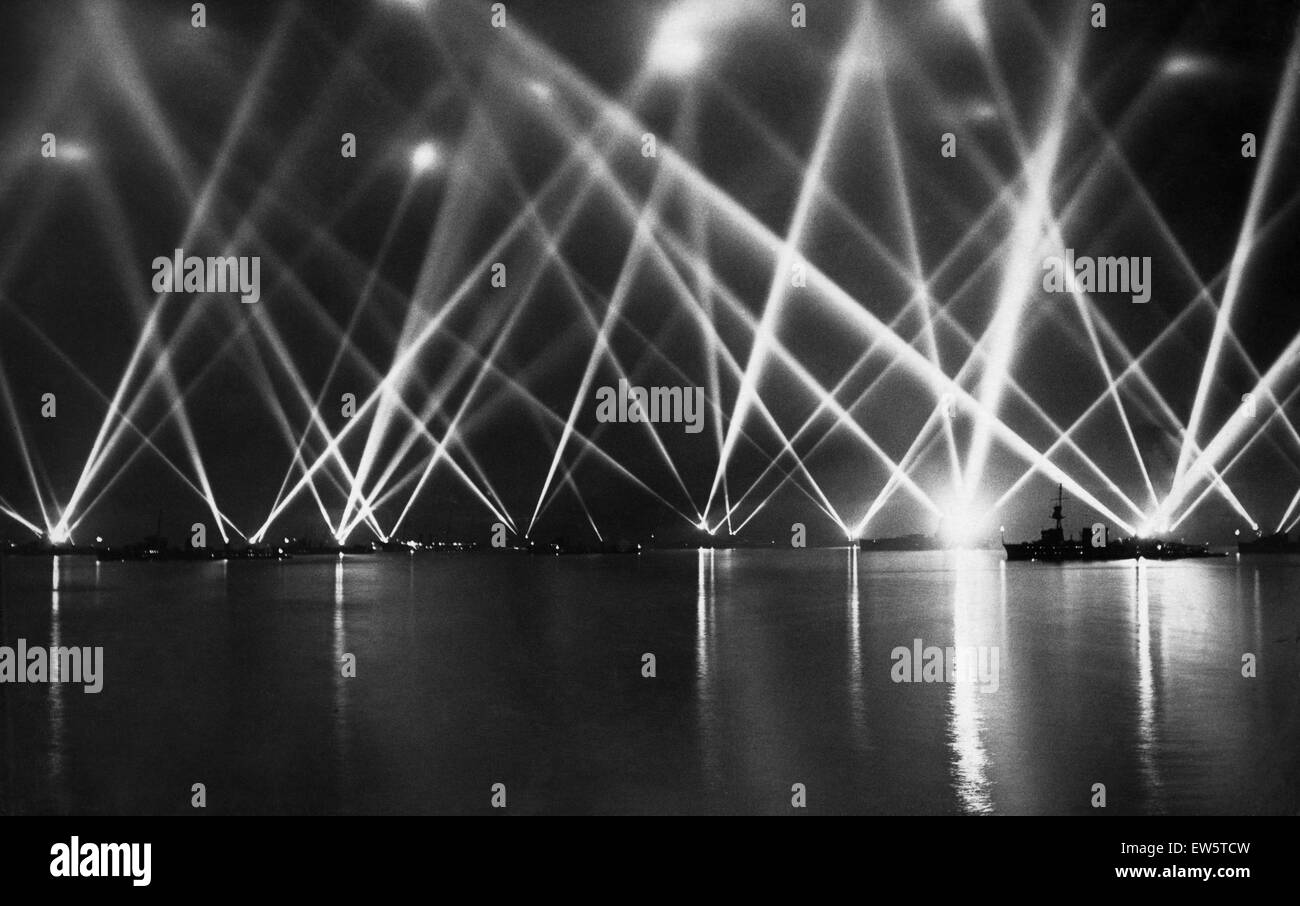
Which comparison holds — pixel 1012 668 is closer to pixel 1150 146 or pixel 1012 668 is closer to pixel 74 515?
pixel 1150 146

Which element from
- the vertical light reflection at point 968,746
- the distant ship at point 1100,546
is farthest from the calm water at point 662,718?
the distant ship at point 1100,546

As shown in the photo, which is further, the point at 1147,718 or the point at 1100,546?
the point at 1100,546

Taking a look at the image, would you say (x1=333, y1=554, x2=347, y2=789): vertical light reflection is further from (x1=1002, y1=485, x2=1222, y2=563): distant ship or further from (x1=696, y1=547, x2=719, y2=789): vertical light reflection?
(x1=1002, y1=485, x2=1222, y2=563): distant ship

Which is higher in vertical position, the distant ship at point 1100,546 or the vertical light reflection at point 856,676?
the distant ship at point 1100,546

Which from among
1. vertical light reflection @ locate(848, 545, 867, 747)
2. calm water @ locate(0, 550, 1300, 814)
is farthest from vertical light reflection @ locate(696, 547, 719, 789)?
vertical light reflection @ locate(848, 545, 867, 747)

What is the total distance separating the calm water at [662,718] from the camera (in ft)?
17.5

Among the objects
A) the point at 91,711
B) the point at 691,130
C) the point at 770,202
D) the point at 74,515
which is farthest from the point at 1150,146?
the point at 91,711

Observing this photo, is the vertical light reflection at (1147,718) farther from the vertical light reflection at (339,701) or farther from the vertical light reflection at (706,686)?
the vertical light reflection at (339,701)

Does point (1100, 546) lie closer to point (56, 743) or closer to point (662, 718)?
point (662, 718)

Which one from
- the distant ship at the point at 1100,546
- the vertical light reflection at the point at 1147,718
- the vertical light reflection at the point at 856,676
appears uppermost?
the distant ship at the point at 1100,546

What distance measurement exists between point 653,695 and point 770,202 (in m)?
4.16

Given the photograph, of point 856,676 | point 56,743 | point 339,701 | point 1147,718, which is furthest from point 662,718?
point 56,743

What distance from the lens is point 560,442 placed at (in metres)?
6.42

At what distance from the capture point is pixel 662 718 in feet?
22.2
